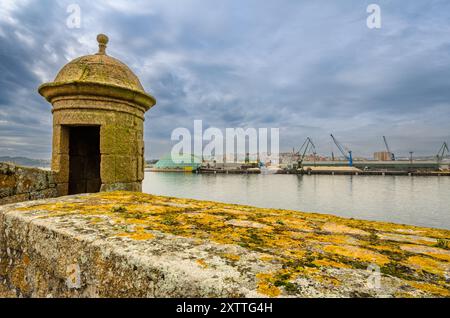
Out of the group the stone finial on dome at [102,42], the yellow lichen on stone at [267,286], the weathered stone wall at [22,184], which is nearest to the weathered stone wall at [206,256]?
the yellow lichen on stone at [267,286]

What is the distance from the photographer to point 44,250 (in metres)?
1.55

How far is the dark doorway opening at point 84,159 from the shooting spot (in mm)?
6598

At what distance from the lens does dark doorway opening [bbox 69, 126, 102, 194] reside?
21.6 ft

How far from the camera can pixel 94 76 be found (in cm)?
467

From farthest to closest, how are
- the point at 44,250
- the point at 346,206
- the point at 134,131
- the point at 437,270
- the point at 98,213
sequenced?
the point at 346,206, the point at 134,131, the point at 98,213, the point at 44,250, the point at 437,270

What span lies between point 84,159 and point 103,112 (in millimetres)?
2792

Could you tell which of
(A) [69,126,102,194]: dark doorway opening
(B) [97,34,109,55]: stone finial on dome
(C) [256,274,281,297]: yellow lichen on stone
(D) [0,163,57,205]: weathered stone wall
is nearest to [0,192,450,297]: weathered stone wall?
(C) [256,274,281,297]: yellow lichen on stone

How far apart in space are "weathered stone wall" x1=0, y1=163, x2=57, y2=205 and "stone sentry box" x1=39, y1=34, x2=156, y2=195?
442 mm

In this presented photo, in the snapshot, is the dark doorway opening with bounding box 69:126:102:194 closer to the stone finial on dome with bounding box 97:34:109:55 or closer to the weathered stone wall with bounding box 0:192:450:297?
the stone finial on dome with bounding box 97:34:109:55

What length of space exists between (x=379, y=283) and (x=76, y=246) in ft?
4.81

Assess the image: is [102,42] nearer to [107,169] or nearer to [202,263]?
[107,169]
